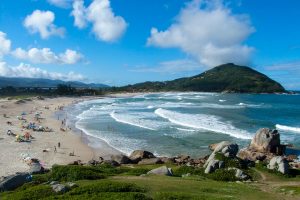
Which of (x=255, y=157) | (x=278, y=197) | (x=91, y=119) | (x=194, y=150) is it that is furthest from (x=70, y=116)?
(x=278, y=197)

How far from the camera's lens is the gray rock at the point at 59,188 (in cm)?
1775

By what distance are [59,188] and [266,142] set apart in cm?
2688

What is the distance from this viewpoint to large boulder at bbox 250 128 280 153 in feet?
130

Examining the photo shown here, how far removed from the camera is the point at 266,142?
39625mm

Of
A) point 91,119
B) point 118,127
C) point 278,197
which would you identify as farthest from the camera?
point 91,119

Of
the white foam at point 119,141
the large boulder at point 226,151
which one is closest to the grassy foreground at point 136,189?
the large boulder at point 226,151

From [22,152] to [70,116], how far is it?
37.4m

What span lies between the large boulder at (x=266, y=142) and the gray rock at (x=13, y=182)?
25.0m

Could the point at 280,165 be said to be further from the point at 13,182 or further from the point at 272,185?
the point at 13,182

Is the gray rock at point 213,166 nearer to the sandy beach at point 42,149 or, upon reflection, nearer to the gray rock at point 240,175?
the gray rock at point 240,175

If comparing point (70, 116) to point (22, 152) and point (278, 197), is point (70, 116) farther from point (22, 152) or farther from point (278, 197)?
point (278, 197)

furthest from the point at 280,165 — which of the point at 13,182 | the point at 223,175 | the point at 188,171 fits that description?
the point at 13,182

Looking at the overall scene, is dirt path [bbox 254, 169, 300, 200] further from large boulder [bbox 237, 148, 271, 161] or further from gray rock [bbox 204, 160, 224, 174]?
large boulder [bbox 237, 148, 271, 161]

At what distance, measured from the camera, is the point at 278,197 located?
1998 centimetres
